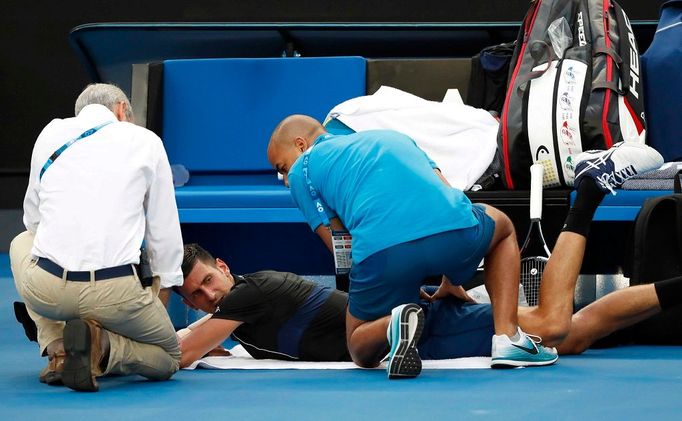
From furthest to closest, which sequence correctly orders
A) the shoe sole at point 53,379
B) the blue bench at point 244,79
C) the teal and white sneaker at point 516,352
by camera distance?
1. the blue bench at point 244,79
2. the teal and white sneaker at point 516,352
3. the shoe sole at point 53,379

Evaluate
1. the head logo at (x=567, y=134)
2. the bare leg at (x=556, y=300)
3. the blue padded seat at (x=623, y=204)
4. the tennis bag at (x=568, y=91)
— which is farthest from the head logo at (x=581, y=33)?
the bare leg at (x=556, y=300)

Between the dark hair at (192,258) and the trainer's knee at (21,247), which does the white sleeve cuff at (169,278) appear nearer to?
the dark hair at (192,258)

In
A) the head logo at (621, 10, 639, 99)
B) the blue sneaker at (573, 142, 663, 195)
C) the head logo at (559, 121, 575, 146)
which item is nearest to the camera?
the blue sneaker at (573, 142, 663, 195)

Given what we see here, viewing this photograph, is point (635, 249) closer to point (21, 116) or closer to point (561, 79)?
point (561, 79)

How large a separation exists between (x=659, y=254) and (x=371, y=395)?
1572mm

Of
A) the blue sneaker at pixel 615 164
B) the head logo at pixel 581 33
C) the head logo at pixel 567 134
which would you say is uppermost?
the head logo at pixel 581 33

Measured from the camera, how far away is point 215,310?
3.55 m

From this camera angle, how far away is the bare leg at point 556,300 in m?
3.51

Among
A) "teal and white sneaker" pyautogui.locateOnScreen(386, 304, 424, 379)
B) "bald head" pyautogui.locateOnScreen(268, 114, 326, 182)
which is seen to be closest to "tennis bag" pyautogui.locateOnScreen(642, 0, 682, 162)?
"bald head" pyautogui.locateOnScreen(268, 114, 326, 182)

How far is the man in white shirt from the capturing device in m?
3.06

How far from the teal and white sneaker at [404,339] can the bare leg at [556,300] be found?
52cm

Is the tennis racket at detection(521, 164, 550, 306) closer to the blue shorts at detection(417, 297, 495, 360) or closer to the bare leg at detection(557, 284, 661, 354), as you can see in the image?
the bare leg at detection(557, 284, 661, 354)

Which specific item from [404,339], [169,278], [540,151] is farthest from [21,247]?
[540,151]

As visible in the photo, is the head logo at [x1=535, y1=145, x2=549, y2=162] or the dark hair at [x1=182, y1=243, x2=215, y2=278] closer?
the dark hair at [x1=182, y1=243, x2=215, y2=278]
